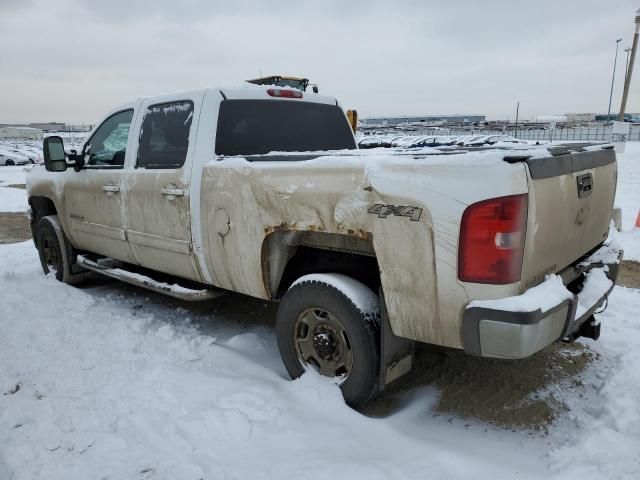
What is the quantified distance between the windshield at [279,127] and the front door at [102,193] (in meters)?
1.21

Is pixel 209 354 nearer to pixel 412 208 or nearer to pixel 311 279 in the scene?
pixel 311 279

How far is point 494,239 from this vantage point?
90.7 inches

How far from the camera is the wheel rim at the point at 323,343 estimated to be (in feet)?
9.91

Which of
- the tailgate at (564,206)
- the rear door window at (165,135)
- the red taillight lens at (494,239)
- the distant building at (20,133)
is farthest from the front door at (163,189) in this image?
the distant building at (20,133)

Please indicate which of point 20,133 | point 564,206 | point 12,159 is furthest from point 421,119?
point 564,206

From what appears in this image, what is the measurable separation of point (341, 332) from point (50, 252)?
4.37m

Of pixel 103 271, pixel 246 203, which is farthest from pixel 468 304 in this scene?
pixel 103 271

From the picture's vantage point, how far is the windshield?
3.82 metres

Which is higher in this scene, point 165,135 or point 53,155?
point 165,135

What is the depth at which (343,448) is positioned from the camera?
263cm

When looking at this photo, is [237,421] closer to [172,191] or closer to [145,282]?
[172,191]

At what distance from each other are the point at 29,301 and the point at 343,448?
12.0 feet

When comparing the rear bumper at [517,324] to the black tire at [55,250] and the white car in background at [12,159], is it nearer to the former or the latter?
the black tire at [55,250]

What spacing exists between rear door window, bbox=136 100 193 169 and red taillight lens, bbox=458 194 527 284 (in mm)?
2337
